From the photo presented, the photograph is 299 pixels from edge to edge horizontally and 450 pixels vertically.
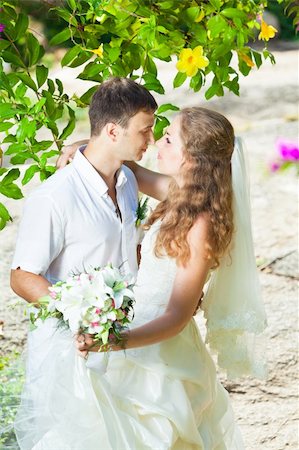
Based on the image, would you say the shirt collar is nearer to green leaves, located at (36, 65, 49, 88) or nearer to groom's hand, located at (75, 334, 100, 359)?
green leaves, located at (36, 65, 49, 88)

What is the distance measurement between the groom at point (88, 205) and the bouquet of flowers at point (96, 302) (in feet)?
0.79

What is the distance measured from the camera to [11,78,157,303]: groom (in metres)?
2.47

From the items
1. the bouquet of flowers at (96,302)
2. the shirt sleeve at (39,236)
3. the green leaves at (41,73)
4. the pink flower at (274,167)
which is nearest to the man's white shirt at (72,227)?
the shirt sleeve at (39,236)

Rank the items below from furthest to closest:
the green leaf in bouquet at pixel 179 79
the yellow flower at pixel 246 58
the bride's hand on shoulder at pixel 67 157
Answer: the yellow flower at pixel 246 58
the green leaf in bouquet at pixel 179 79
the bride's hand on shoulder at pixel 67 157

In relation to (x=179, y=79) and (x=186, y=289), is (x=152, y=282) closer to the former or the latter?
(x=186, y=289)

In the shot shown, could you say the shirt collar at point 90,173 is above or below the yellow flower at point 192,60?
below

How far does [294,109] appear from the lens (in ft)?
29.9

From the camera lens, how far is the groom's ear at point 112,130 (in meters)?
2.52

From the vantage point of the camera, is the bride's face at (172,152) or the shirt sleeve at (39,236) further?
the bride's face at (172,152)

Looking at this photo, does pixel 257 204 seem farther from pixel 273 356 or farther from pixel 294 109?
pixel 294 109

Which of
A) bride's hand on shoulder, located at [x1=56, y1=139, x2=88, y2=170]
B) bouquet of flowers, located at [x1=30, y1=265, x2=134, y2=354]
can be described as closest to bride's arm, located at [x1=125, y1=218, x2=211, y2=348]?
bouquet of flowers, located at [x1=30, y1=265, x2=134, y2=354]

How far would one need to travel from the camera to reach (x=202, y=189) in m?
2.54

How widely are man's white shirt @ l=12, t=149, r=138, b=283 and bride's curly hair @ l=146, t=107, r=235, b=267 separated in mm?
140

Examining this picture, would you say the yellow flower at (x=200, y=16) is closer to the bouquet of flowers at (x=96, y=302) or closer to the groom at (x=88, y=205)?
the groom at (x=88, y=205)
